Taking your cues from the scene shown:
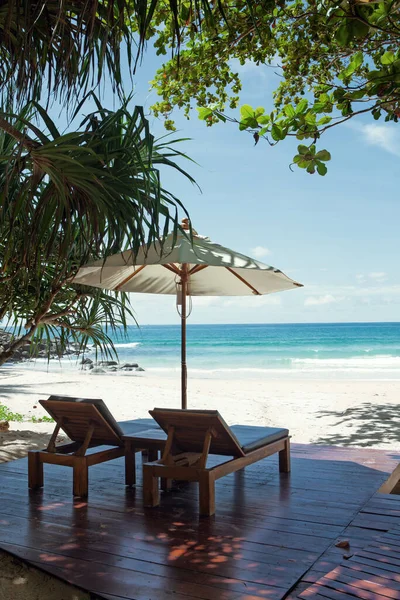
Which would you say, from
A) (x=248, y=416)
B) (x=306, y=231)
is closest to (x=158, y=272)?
(x=248, y=416)

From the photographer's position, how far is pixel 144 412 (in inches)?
436

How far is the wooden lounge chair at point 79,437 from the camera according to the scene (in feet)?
13.1

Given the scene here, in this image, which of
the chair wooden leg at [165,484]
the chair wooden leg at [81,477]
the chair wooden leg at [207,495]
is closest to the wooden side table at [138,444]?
the chair wooden leg at [165,484]

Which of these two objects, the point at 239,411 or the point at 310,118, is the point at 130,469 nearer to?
the point at 310,118

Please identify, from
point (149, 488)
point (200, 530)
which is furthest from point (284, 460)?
point (200, 530)

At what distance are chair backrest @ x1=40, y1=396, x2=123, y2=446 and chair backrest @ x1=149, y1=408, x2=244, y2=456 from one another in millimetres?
411

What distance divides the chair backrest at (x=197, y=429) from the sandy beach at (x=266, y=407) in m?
2.57

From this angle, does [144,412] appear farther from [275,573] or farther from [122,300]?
[275,573]

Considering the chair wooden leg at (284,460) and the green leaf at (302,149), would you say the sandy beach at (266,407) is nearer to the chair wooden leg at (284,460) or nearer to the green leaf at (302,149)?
the chair wooden leg at (284,460)

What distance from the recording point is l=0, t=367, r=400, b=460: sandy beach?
308 inches

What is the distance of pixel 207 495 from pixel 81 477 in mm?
940

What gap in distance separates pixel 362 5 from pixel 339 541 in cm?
249

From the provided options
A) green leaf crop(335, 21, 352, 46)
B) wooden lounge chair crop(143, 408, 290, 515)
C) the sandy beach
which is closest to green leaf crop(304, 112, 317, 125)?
green leaf crop(335, 21, 352, 46)

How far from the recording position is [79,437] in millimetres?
4277
